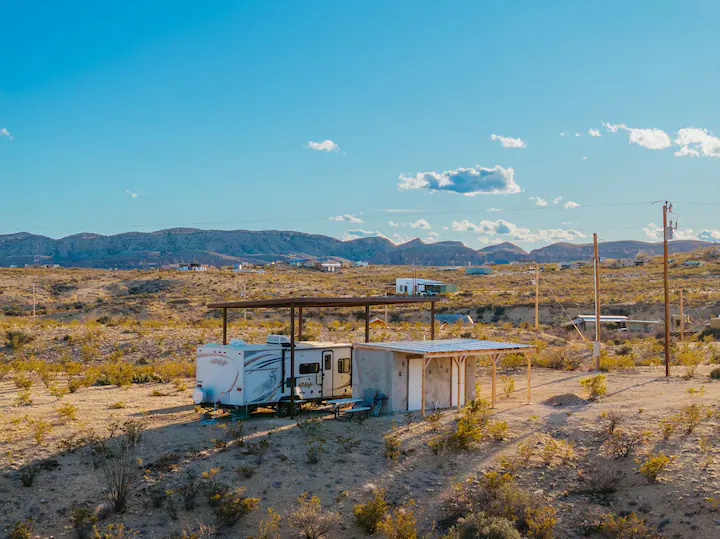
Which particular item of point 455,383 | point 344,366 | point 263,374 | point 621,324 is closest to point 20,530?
point 263,374

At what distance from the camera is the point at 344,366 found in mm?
19234

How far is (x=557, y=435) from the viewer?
1581 cm

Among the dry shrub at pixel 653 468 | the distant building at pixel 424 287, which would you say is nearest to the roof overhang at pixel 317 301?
the dry shrub at pixel 653 468

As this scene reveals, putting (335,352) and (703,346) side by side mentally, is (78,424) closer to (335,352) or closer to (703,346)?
(335,352)

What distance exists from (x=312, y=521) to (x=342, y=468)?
8.15ft

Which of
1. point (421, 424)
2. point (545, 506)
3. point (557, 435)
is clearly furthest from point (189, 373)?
point (545, 506)

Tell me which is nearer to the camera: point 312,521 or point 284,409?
point 312,521

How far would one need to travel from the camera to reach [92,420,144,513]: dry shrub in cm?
1213

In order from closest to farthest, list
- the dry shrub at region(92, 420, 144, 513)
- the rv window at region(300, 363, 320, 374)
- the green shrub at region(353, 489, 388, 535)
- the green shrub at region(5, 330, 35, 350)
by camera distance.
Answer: the green shrub at region(353, 489, 388, 535)
the dry shrub at region(92, 420, 144, 513)
the rv window at region(300, 363, 320, 374)
the green shrub at region(5, 330, 35, 350)

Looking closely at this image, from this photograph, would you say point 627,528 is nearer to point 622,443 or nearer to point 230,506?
point 622,443

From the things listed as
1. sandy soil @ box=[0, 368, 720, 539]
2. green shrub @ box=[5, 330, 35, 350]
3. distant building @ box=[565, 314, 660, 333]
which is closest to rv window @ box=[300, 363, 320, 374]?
sandy soil @ box=[0, 368, 720, 539]

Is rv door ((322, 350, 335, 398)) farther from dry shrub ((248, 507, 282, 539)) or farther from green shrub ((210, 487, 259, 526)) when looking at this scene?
dry shrub ((248, 507, 282, 539))

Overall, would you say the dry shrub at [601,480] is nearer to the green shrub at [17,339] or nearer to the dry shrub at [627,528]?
the dry shrub at [627,528]

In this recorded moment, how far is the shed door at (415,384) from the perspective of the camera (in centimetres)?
1844
